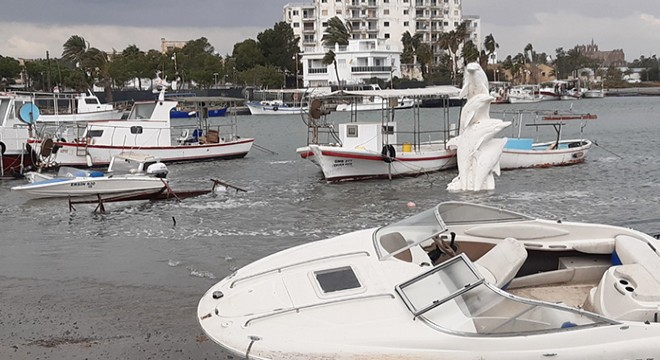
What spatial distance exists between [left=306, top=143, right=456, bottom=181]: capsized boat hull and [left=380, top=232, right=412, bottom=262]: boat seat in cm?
1880

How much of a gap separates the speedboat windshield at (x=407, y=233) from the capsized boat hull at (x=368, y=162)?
18686mm

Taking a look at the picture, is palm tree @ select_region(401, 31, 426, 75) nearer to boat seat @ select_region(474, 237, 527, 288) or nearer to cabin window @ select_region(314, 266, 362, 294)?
boat seat @ select_region(474, 237, 527, 288)

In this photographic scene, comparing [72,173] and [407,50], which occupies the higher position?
[407,50]

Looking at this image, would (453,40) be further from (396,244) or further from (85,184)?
(396,244)

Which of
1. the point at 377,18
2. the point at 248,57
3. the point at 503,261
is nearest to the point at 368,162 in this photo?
the point at 503,261

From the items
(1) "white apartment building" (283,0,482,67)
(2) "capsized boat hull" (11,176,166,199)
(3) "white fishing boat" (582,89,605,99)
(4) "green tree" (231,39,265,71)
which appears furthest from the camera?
(3) "white fishing boat" (582,89,605,99)

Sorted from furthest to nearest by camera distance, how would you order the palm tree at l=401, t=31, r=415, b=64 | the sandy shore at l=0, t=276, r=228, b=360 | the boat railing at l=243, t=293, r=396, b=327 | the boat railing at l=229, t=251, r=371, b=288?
the palm tree at l=401, t=31, r=415, b=64
the sandy shore at l=0, t=276, r=228, b=360
the boat railing at l=229, t=251, r=371, b=288
the boat railing at l=243, t=293, r=396, b=327

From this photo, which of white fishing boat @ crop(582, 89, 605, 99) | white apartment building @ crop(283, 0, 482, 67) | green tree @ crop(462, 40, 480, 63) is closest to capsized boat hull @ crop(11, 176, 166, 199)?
green tree @ crop(462, 40, 480, 63)

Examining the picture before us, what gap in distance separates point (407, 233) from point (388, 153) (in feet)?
65.1

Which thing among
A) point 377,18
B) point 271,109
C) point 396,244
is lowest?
point 396,244

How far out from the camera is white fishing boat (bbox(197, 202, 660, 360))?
6.28 m

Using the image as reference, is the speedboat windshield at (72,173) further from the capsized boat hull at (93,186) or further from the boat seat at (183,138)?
the boat seat at (183,138)

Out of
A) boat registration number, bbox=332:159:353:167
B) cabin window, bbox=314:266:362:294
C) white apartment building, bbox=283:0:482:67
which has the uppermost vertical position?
white apartment building, bbox=283:0:482:67

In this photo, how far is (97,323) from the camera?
1023 cm
